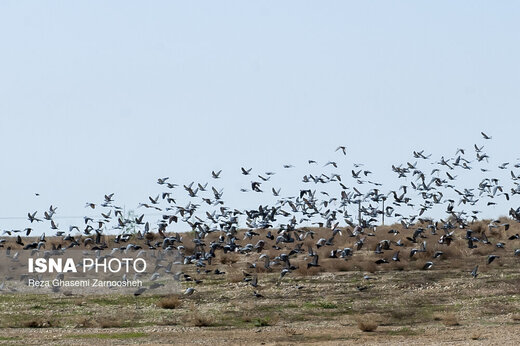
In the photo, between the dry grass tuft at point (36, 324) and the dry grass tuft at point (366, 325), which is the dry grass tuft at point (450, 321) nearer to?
the dry grass tuft at point (366, 325)

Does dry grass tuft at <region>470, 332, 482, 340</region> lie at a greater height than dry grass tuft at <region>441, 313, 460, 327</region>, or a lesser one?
lesser

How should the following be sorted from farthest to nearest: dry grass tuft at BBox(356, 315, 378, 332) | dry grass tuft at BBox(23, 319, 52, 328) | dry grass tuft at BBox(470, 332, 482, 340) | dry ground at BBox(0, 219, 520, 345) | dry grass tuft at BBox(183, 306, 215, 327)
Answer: dry grass tuft at BBox(23, 319, 52, 328)
dry grass tuft at BBox(183, 306, 215, 327)
dry grass tuft at BBox(356, 315, 378, 332)
dry ground at BBox(0, 219, 520, 345)
dry grass tuft at BBox(470, 332, 482, 340)

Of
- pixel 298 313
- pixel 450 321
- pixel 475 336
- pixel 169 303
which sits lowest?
pixel 475 336

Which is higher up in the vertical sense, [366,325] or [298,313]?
[298,313]

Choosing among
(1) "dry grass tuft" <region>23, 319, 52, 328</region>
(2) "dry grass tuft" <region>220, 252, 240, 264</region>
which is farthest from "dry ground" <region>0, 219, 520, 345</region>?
(2) "dry grass tuft" <region>220, 252, 240, 264</region>

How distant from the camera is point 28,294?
43.5 m

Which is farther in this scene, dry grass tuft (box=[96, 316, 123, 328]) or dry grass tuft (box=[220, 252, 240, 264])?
dry grass tuft (box=[220, 252, 240, 264])

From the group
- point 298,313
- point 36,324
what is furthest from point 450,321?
point 36,324

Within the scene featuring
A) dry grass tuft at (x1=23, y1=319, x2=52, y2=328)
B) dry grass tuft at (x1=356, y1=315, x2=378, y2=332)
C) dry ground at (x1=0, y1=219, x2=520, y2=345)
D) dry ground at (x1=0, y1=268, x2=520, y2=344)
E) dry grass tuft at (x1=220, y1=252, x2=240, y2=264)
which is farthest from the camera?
dry grass tuft at (x1=220, y1=252, x2=240, y2=264)

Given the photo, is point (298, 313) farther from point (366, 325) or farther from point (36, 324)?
point (36, 324)

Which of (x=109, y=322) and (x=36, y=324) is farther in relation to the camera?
(x=36, y=324)

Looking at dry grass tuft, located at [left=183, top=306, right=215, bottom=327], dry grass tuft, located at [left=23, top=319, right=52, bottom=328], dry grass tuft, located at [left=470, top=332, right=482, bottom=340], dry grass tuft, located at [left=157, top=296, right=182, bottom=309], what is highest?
dry grass tuft, located at [left=157, top=296, right=182, bottom=309]

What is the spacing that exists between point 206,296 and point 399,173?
10857 millimetres

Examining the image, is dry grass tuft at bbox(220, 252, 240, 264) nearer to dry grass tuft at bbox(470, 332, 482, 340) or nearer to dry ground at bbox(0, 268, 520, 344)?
dry ground at bbox(0, 268, 520, 344)
